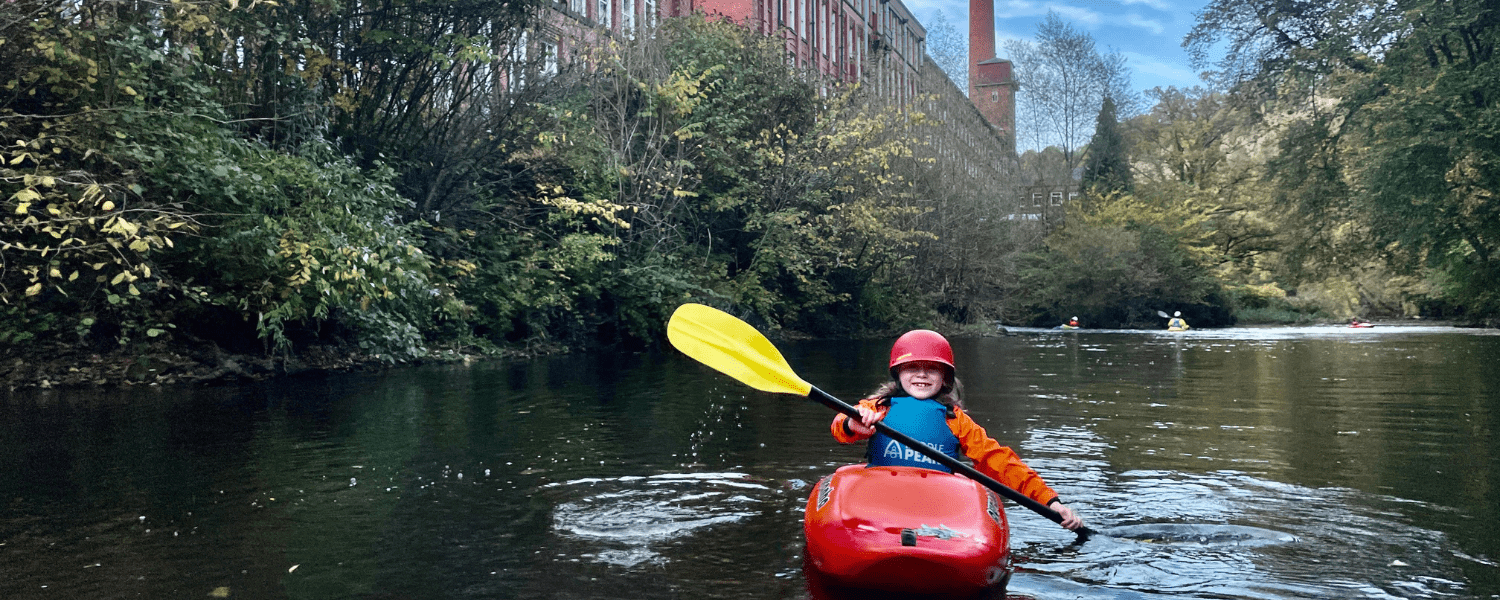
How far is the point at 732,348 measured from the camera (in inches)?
277

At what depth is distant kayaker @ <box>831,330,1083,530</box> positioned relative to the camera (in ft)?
19.7

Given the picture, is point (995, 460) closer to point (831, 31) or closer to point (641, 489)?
point (641, 489)

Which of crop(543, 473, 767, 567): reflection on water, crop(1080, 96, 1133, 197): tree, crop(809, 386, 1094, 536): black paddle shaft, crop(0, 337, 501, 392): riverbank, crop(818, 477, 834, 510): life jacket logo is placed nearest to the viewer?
crop(818, 477, 834, 510): life jacket logo

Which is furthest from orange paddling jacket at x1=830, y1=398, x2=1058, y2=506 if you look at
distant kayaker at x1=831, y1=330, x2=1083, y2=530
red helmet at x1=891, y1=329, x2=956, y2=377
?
red helmet at x1=891, y1=329, x2=956, y2=377

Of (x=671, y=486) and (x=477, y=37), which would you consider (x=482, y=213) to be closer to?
(x=477, y=37)

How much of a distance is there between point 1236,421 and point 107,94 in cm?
1298

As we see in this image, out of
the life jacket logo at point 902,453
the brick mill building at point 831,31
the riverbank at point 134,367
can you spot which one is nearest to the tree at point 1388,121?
the brick mill building at point 831,31

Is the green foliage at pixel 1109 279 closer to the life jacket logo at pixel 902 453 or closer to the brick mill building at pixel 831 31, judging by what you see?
the brick mill building at pixel 831 31

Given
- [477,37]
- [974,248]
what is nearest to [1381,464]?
[477,37]

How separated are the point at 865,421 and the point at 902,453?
344mm

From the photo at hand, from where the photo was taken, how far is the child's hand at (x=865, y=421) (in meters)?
5.85

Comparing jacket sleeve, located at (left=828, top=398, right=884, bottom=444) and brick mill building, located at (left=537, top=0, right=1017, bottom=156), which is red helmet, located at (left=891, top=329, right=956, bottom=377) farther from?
brick mill building, located at (left=537, top=0, right=1017, bottom=156)

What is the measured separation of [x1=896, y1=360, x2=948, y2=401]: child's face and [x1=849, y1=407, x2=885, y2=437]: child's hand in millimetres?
244

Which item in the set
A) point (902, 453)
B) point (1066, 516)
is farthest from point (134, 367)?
point (1066, 516)
